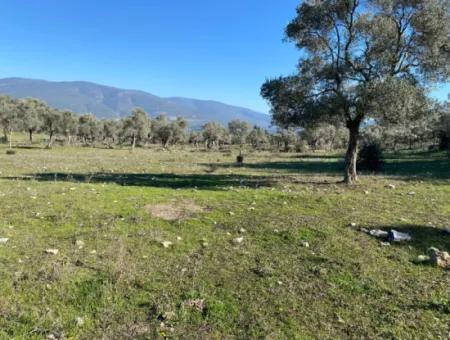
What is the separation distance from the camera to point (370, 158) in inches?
1368

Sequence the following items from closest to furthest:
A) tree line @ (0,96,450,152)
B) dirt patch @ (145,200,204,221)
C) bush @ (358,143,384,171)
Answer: dirt patch @ (145,200,204,221) < bush @ (358,143,384,171) < tree line @ (0,96,450,152)

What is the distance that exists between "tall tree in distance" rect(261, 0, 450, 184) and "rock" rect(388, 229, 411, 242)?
29.7 ft

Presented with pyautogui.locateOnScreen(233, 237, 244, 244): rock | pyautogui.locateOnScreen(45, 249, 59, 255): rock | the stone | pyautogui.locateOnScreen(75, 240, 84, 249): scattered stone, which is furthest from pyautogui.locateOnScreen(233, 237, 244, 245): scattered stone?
pyautogui.locateOnScreen(45, 249, 59, 255): rock

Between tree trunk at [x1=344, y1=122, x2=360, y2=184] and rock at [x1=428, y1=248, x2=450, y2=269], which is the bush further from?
rock at [x1=428, y1=248, x2=450, y2=269]

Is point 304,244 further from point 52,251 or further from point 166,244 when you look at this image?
point 52,251

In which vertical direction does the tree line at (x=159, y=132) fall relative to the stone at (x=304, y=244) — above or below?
above

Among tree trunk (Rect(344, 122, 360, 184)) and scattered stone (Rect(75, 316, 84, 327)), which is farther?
tree trunk (Rect(344, 122, 360, 184))

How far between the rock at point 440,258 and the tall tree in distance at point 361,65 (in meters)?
10.3

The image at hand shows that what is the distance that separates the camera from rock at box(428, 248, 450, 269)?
9.41 metres

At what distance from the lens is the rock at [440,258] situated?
30.9 ft

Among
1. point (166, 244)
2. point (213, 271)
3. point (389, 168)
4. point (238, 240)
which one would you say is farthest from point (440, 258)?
point (389, 168)

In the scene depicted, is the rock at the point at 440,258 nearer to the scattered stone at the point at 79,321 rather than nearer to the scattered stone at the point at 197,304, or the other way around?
the scattered stone at the point at 197,304

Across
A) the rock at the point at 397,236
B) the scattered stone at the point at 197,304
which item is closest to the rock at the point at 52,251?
the scattered stone at the point at 197,304

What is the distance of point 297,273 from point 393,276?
2.26 m
